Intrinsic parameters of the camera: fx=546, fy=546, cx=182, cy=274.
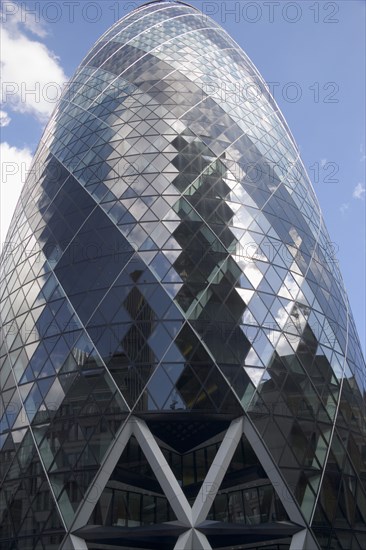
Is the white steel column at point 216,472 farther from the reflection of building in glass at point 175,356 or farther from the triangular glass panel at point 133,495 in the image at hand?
the triangular glass panel at point 133,495

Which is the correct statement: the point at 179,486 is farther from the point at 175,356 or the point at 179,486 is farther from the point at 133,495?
the point at 175,356

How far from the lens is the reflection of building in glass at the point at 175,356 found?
1961 centimetres

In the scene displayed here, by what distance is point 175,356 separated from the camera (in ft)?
68.9

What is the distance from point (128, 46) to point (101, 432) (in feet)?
90.3

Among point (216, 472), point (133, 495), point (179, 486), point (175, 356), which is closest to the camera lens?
point (179, 486)

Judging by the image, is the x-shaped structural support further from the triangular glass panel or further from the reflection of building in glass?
the triangular glass panel

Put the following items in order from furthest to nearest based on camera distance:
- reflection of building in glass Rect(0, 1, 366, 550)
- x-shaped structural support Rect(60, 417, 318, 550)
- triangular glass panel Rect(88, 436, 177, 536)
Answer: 1. triangular glass panel Rect(88, 436, 177, 536)
2. reflection of building in glass Rect(0, 1, 366, 550)
3. x-shaped structural support Rect(60, 417, 318, 550)

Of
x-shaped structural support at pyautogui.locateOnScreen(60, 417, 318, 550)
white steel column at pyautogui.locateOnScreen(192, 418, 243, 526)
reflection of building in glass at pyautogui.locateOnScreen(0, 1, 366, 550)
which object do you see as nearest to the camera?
x-shaped structural support at pyautogui.locateOnScreen(60, 417, 318, 550)

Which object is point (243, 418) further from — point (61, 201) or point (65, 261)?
point (61, 201)

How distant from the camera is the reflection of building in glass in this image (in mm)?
19609

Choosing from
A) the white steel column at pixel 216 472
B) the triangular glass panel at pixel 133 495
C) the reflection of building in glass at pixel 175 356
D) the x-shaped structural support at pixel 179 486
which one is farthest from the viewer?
the triangular glass panel at pixel 133 495

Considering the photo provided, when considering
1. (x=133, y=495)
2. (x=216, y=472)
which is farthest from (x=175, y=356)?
(x=133, y=495)

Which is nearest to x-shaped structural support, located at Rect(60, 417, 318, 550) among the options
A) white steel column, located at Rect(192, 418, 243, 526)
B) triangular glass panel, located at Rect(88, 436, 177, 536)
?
white steel column, located at Rect(192, 418, 243, 526)

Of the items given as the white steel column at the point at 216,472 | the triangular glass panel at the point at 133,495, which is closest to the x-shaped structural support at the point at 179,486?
the white steel column at the point at 216,472
